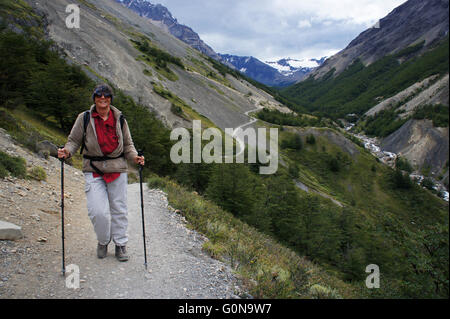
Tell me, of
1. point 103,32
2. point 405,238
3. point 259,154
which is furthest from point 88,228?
point 103,32

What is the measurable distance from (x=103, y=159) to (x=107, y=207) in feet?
3.06

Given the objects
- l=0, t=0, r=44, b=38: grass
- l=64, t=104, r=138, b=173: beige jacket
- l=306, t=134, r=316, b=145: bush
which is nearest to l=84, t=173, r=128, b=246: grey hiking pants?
l=64, t=104, r=138, b=173: beige jacket

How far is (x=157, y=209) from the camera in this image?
930 centimetres

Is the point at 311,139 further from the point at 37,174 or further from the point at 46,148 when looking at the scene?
the point at 37,174

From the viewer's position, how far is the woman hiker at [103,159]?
4.76 m

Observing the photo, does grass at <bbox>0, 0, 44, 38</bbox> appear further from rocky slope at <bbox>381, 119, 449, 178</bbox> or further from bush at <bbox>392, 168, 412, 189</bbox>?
bush at <bbox>392, 168, 412, 189</bbox>

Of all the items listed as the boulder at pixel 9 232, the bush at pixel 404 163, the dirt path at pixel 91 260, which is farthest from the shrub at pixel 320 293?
the bush at pixel 404 163

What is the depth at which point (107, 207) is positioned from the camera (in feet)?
15.9

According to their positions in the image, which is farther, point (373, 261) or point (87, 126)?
point (373, 261)

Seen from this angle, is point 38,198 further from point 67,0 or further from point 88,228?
point 67,0

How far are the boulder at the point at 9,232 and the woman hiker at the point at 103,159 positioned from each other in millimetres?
1848

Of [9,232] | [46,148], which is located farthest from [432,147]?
[46,148]

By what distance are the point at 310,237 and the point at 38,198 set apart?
1011 inches

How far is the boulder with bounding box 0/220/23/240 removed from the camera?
511 cm
